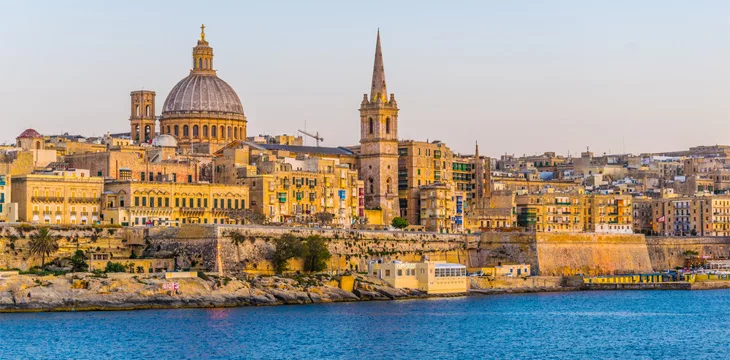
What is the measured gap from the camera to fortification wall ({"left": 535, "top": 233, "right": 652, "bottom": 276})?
8344 cm

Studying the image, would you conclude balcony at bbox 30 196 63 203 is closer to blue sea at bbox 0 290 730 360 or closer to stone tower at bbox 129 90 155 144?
blue sea at bbox 0 290 730 360


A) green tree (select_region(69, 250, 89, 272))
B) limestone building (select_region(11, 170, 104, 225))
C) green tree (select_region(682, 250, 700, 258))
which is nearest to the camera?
green tree (select_region(69, 250, 89, 272))

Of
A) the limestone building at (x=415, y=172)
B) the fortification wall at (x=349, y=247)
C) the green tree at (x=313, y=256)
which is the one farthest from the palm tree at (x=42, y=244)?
the limestone building at (x=415, y=172)

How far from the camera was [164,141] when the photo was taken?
8862cm

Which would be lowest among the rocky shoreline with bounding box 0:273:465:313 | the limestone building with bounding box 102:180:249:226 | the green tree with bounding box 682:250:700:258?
the rocky shoreline with bounding box 0:273:465:313

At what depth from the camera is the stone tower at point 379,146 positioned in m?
90.5

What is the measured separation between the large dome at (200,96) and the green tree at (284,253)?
936 inches

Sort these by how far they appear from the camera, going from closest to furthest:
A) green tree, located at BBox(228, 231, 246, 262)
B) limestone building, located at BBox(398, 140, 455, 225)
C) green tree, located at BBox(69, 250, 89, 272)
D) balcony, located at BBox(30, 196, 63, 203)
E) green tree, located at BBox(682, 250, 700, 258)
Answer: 1. green tree, located at BBox(69, 250, 89, 272)
2. green tree, located at BBox(228, 231, 246, 262)
3. balcony, located at BBox(30, 196, 63, 203)
4. limestone building, located at BBox(398, 140, 455, 225)
5. green tree, located at BBox(682, 250, 700, 258)

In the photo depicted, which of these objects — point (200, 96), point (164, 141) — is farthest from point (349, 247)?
point (200, 96)

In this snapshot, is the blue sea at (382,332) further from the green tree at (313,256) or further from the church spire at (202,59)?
the church spire at (202,59)

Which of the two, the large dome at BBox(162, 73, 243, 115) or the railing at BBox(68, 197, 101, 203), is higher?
the large dome at BBox(162, 73, 243, 115)

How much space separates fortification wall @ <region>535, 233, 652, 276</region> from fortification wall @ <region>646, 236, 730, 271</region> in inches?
70.5

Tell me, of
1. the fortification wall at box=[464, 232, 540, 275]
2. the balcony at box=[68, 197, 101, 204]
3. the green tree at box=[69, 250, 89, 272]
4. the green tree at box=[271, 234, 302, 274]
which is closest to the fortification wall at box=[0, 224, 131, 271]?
the green tree at box=[69, 250, 89, 272]

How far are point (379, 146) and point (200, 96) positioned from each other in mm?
12239
